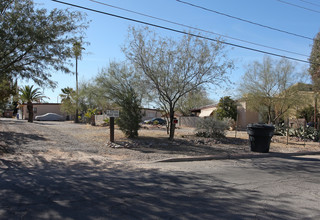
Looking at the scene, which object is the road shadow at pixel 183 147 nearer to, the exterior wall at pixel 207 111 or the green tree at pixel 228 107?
the green tree at pixel 228 107

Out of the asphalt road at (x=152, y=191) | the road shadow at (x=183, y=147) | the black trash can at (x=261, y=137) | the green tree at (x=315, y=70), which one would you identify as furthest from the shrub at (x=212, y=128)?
the green tree at (x=315, y=70)

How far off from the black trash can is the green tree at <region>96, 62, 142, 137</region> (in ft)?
21.4

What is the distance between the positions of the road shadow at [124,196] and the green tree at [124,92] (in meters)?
7.67

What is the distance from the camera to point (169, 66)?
14.3 meters

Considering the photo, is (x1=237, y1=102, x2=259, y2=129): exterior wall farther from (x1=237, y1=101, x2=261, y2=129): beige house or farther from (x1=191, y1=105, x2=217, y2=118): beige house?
(x1=191, y1=105, x2=217, y2=118): beige house

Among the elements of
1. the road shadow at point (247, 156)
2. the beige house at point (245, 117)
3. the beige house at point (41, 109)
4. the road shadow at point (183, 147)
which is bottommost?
the road shadow at point (247, 156)

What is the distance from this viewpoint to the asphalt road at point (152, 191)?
471 centimetres

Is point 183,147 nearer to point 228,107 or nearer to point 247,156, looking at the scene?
point 247,156

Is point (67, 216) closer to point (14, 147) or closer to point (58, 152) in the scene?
point (58, 152)

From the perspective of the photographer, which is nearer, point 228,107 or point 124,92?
point 124,92

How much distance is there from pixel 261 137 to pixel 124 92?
25.6ft

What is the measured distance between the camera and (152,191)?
6035mm

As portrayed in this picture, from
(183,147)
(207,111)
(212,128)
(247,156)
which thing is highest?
(207,111)

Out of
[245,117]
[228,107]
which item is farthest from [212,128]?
[245,117]
